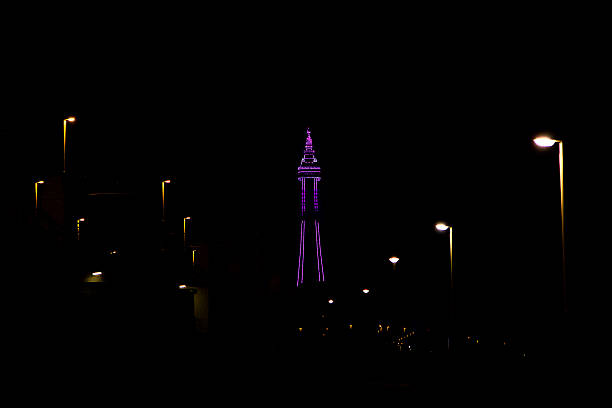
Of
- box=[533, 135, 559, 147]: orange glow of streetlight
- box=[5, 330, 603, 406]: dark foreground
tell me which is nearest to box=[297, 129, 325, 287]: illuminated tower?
box=[5, 330, 603, 406]: dark foreground

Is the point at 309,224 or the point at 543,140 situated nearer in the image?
the point at 543,140

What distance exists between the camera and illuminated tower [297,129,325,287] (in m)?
158

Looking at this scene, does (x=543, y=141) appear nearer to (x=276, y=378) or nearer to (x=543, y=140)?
(x=543, y=140)

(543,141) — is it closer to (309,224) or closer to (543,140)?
(543,140)

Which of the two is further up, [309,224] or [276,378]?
[309,224]

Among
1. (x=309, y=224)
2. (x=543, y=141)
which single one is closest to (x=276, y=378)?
(x=543, y=141)

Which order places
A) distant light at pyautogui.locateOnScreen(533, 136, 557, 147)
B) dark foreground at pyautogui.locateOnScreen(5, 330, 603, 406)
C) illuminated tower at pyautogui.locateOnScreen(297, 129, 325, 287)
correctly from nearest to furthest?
distant light at pyautogui.locateOnScreen(533, 136, 557, 147) < dark foreground at pyautogui.locateOnScreen(5, 330, 603, 406) < illuminated tower at pyautogui.locateOnScreen(297, 129, 325, 287)

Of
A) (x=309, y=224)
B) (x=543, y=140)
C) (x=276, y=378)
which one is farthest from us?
(x=309, y=224)

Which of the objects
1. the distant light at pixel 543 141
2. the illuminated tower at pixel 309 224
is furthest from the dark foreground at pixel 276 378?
the illuminated tower at pixel 309 224

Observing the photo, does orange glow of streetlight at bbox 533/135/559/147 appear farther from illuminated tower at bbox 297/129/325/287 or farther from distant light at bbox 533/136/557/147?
illuminated tower at bbox 297/129/325/287

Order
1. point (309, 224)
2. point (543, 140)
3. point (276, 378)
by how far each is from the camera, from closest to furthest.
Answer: point (543, 140), point (276, 378), point (309, 224)

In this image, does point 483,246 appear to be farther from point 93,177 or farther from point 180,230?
point 93,177

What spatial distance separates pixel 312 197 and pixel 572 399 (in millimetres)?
168333

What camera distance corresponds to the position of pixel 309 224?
16988 centimetres
